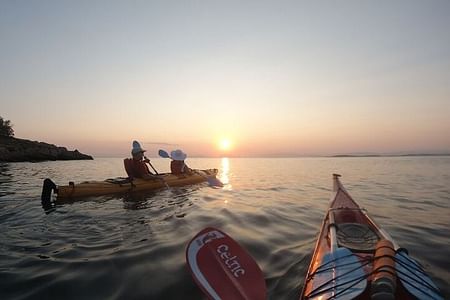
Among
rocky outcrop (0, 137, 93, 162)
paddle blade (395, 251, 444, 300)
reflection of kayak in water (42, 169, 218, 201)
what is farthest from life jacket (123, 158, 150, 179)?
rocky outcrop (0, 137, 93, 162)

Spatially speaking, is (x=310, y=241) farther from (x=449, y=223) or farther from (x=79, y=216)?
(x=79, y=216)

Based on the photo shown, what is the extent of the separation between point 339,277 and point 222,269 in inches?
52.2

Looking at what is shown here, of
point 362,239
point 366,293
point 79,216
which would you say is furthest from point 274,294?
point 79,216

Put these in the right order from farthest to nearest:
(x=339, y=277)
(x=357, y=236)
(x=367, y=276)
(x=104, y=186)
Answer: (x=104, y=186) < (x=357, y=236) < (x=339, y=277) < (x=367, y=276)

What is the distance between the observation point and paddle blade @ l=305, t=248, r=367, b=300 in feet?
9.49

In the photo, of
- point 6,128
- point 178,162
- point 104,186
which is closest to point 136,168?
point 104,186

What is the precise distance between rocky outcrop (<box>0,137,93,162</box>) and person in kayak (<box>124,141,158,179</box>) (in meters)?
46.3

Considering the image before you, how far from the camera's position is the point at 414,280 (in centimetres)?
303

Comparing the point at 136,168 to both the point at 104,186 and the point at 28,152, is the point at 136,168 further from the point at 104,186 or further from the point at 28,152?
the point at 28,152

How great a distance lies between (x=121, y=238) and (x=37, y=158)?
59.3 m

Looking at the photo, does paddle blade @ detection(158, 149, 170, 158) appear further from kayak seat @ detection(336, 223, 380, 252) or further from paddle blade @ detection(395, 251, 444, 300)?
paddle blade @ detection(395, 251, 444, 300)

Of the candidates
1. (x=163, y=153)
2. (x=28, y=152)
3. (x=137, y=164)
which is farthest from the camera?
(x=28, y=152)

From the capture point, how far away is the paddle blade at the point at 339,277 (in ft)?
9.49

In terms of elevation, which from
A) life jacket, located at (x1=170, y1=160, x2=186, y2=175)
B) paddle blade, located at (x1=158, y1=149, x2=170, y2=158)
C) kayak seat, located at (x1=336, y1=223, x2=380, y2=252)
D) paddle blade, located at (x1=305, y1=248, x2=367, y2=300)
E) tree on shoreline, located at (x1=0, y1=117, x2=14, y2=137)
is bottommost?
kayak seat, located at (x1=336, y1=223, x2=380, y2=252)
